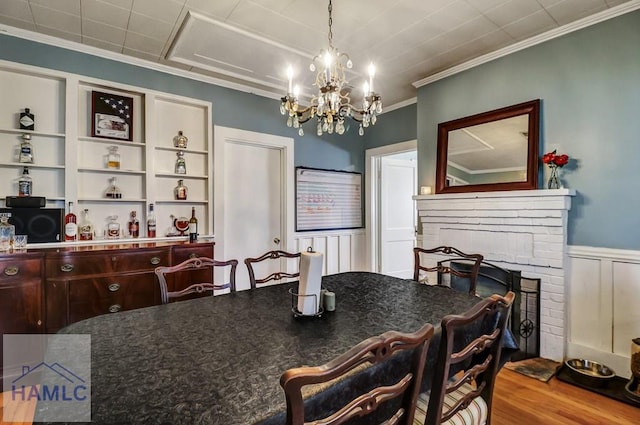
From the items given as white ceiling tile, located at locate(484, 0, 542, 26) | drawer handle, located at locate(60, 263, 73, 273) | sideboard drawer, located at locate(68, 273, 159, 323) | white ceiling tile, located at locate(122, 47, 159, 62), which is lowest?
sideboard drawer, located at locate(68, 273, 159, 323)

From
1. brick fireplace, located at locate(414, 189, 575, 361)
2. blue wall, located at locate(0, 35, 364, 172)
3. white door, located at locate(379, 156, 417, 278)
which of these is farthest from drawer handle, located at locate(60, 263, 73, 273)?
white door, located at locate(379, 156, 417, 278)

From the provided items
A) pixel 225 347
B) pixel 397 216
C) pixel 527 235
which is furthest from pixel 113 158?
pixel 527 235

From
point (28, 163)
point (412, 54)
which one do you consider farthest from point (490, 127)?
point (28, 163)

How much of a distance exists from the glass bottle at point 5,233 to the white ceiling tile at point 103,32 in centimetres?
152

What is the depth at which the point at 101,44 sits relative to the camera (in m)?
2.65

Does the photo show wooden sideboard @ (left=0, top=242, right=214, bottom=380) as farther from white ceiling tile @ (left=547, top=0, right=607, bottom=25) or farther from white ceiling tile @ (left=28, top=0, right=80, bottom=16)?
white ceiling tile @ (left=547, top=0, right=607, bottom=25)

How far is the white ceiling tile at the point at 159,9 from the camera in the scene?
6.99 feet

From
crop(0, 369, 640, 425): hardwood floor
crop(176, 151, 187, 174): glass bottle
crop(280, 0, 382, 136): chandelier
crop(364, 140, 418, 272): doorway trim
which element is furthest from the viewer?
crop(364, 140, 418, 272): doorway trim

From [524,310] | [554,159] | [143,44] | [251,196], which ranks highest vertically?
[143,44]

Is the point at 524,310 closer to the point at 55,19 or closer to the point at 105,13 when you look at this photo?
the point at 105,13

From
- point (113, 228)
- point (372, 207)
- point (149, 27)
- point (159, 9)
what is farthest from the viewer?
point (372, 207)

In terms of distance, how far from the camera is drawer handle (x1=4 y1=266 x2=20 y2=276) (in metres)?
2.08

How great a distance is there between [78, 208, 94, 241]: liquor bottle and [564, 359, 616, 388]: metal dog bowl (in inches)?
153

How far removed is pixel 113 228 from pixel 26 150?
0.85 metres
